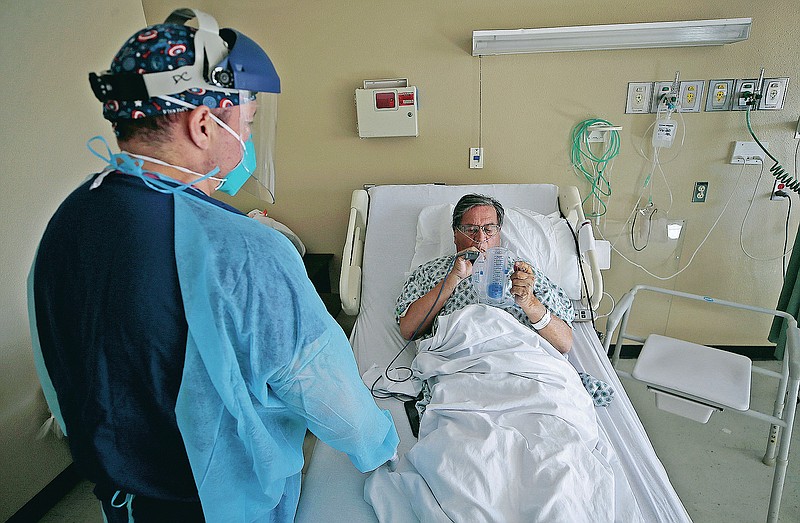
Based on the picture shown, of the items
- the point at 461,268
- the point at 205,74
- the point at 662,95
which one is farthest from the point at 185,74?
the point at 662,95

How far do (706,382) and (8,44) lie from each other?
2.94 metres

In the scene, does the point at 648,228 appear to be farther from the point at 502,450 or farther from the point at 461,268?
the point at 502,450

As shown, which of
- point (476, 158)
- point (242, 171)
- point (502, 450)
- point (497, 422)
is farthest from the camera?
point (476, 158)

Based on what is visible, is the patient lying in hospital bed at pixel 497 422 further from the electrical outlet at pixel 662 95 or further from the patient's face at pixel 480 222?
the electrical outlet at pixel 662 95

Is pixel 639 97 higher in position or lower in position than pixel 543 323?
higher

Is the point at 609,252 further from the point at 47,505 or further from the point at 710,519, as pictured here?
the point at 47,505

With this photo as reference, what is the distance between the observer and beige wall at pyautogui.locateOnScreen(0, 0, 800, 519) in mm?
1926

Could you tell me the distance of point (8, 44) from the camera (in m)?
1.82

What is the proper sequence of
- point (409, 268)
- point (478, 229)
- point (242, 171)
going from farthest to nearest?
point (409, 268) < point (478, 229) < point (242, 171)

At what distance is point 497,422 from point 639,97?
185cm

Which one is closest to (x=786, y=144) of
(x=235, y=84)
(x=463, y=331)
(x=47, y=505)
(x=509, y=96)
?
(x=509, y=96)

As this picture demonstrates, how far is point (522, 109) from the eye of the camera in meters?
2.43

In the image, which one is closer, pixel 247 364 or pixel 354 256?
pixel 247 364

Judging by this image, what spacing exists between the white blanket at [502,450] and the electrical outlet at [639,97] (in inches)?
57.3
